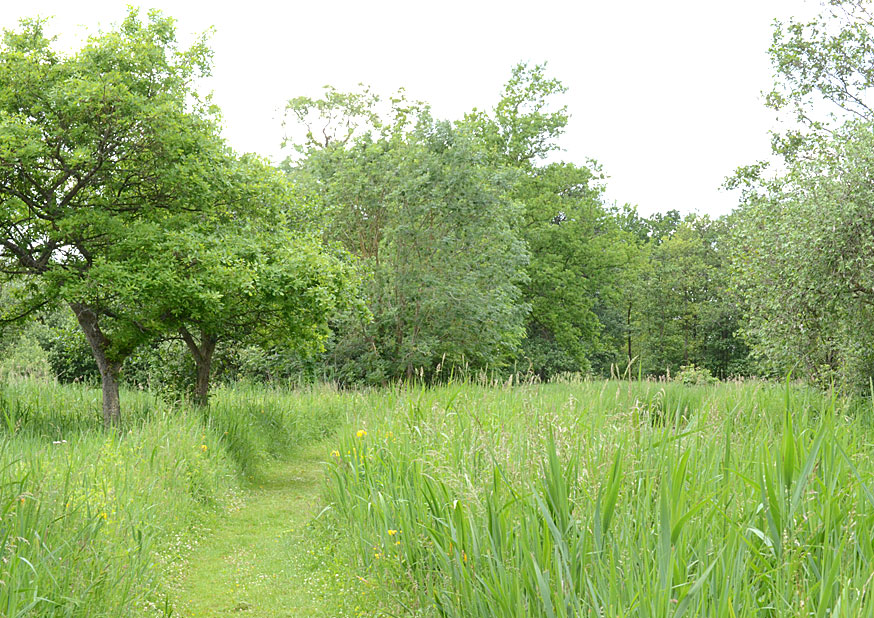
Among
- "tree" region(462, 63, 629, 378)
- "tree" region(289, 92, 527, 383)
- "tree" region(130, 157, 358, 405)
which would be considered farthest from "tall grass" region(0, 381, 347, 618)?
"tree" region(462, 63, 629, 378)

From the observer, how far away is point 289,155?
33.5 meters

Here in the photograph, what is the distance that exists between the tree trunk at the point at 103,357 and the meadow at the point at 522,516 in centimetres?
328

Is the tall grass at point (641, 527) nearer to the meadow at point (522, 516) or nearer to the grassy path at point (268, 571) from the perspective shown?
the meadow at point (522, 516)

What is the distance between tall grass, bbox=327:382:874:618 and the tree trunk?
722cm

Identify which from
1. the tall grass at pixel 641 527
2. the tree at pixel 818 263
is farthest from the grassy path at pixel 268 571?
the tree at pixel 818 263

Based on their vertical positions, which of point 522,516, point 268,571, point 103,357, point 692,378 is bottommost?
point 268,571

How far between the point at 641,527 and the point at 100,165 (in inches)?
376

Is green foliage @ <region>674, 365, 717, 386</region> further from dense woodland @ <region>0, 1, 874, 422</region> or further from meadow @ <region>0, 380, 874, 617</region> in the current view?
meadow @ <region>0, 380, 874, 617</region>

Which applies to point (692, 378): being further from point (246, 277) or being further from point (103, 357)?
point (103, 357)

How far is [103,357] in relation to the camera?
1123cm

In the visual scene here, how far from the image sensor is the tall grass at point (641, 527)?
2.82m

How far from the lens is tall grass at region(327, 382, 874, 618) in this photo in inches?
111

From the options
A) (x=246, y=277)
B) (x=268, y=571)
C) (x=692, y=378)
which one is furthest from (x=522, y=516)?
(x=692, y=378)

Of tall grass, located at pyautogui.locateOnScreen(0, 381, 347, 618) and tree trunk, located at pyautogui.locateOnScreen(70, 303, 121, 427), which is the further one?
tree trunk, located at pyautogui.locateOnScreen(70, 303, 121, 427)
